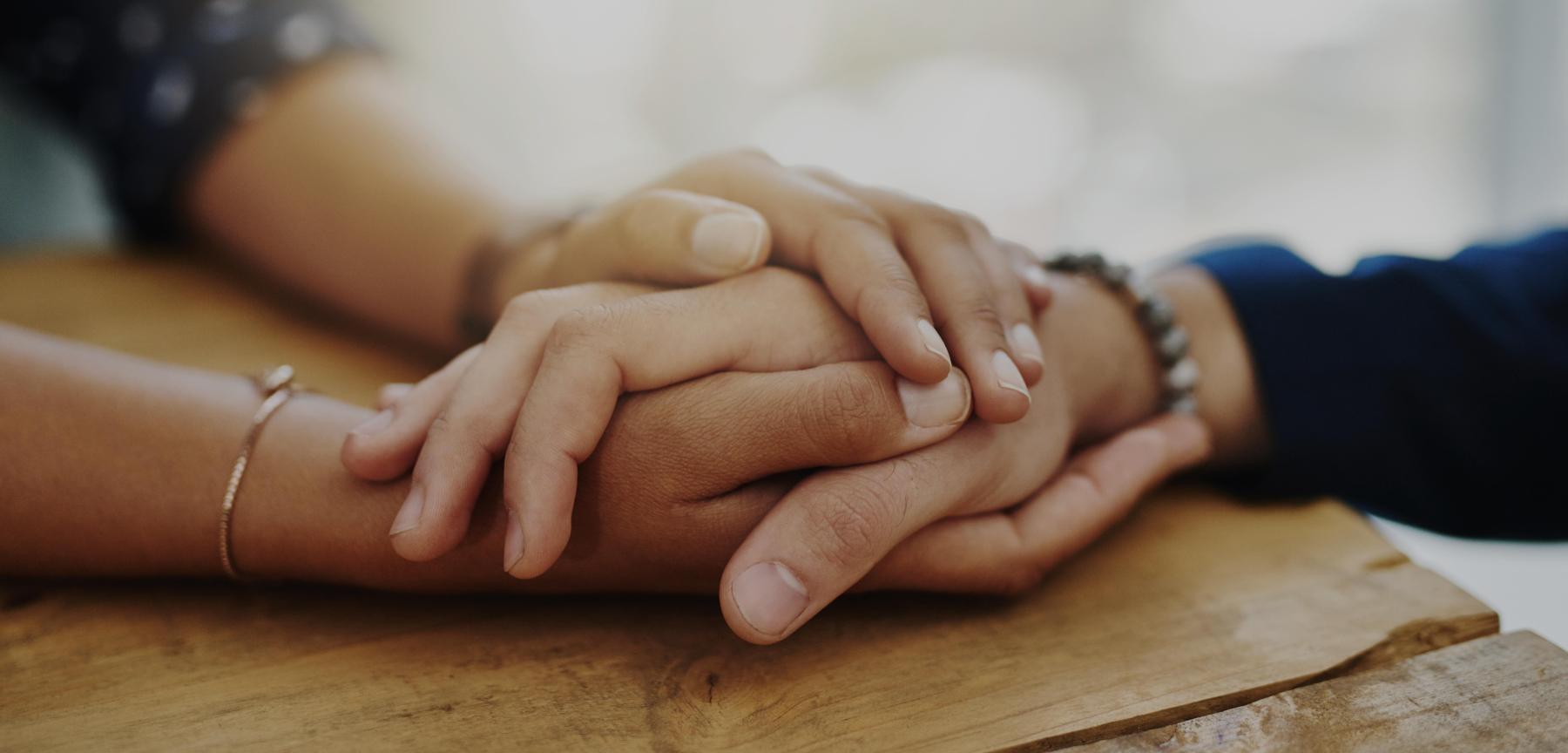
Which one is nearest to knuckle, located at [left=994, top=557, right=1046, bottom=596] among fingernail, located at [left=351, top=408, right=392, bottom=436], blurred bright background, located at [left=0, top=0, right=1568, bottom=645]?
fingernail, located at [left=351, top=408, right=392, bottom=436]

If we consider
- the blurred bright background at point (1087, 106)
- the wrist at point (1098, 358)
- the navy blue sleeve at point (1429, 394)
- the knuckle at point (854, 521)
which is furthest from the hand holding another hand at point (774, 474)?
the blurred bright background at point (1087, 106)

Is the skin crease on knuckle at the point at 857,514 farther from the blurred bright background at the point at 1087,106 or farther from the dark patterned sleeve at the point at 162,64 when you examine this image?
the blurred bright background at the point at 1087,106

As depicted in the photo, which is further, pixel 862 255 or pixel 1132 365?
pixel 1132 365

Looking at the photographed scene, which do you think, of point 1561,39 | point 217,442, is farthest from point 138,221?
point 1561,39

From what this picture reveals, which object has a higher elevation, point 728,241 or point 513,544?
point 728,241

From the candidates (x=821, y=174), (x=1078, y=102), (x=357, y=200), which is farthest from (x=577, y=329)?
(x=1078, y=102)

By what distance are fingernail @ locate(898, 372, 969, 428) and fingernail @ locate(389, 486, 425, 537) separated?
26cm

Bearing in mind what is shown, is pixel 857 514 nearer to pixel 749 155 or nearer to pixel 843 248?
pixel 843 248

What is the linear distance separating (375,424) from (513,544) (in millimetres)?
130

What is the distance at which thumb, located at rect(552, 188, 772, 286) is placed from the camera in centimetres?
59

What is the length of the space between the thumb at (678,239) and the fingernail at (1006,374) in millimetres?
157

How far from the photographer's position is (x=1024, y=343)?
1.91ft

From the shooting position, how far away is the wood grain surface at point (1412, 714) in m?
0.43

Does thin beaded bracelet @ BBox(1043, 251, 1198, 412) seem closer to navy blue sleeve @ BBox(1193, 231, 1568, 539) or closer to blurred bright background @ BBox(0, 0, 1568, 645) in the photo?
navy blue sleeve @ BBox(1193, 231, 1568, 539)
